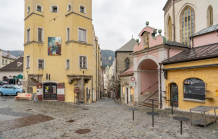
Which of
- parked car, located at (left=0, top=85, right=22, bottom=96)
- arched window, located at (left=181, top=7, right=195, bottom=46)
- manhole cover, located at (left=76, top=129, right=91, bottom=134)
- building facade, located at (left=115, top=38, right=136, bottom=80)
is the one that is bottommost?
manhole cover, located at (left=76, top=129, right=91, bottom=134)

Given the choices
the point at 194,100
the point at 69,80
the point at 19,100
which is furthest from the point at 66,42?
the point at 194,100

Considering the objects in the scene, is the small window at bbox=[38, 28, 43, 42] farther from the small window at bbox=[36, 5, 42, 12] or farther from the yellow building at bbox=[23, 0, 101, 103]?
the small window at bbox=[36, 5, 42, 12]

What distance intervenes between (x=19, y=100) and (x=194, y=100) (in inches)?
751

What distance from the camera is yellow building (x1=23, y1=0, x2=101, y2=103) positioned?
60.4ft

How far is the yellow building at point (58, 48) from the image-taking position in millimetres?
18406

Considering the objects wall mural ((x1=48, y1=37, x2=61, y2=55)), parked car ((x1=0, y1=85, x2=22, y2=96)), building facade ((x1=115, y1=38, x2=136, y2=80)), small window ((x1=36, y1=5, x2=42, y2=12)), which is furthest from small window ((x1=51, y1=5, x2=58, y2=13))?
building facade ((x1=115, y1=38, x2=136, y2=80))

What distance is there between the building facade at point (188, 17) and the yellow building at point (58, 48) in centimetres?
1646

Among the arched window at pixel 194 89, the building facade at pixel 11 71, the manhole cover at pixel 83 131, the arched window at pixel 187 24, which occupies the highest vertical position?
the arched window at pixel 187 24

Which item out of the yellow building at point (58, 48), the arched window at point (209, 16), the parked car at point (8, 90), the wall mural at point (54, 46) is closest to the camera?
the yellow building at point (58, 48)

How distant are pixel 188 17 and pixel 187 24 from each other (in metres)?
1.29

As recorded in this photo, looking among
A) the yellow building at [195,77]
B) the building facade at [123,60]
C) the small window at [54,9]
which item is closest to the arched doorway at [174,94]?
the yellow building at [195,77]

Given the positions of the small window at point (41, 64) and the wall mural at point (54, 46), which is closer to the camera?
the small window at point (41, 64)

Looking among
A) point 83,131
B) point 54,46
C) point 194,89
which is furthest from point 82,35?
point 194,89

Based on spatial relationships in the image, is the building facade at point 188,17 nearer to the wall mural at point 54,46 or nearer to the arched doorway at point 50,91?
the wall mural at point 54,46
